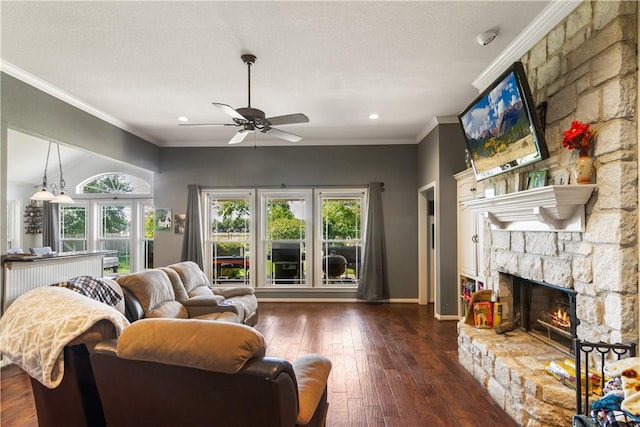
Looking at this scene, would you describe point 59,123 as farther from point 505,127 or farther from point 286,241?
point 505,127

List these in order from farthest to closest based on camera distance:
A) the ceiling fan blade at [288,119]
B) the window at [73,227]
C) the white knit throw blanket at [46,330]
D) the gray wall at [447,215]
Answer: the window at [73,227], the gray wall at [447,215], the ceiling fan blade at [288,119], the white knit throw blanket at [46,330]

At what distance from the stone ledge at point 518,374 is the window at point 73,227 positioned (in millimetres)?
7459

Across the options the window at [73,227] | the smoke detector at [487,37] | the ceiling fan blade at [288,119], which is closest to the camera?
the smoke detector at [487,37]

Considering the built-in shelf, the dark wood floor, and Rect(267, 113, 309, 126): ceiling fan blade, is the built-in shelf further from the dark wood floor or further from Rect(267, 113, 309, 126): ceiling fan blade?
Rect(267, 113, 309, 126): ceiling fan blade

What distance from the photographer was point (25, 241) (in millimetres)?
7117

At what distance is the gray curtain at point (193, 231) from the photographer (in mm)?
5828

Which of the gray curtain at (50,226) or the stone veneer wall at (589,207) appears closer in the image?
the stone veneer wall at (589,207)

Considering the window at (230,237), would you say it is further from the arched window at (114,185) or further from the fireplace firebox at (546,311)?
the fireplace firebox at (546,311)

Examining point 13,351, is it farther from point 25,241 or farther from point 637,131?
point 25,241

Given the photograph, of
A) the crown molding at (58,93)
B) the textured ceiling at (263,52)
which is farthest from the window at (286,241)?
the crown molding at (58,93)

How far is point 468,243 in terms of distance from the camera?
441cm

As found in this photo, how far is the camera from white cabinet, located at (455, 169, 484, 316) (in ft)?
13.5

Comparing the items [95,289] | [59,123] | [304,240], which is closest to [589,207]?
[95,289]

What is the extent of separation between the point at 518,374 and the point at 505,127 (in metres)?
1.80
